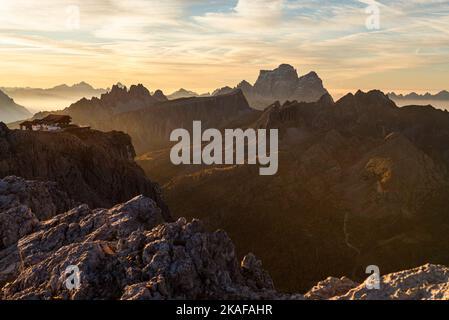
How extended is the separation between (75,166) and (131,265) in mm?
91071

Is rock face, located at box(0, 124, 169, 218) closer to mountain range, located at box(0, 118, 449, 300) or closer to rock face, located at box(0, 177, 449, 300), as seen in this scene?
mountain range, located at box(0, 118, 449, 300)

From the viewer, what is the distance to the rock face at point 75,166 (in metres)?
122

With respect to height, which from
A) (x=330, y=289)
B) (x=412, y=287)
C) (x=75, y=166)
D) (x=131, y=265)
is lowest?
(x=330, y=289)

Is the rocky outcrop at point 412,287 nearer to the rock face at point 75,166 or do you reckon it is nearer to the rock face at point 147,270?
the rock face at point 147,270

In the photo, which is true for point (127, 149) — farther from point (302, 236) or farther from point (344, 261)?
point (344, 261)

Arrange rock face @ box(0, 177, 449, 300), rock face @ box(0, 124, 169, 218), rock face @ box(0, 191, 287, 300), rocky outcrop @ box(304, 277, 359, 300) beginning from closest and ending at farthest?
1. rock face @ box(0, 177, 449, 300)
2. rock face @ box(0, 191, 287, 300)
3. rocky outcrop @ box(304, 277, 359, 300)
4. rock face @ box(0, 124, 169, 218)

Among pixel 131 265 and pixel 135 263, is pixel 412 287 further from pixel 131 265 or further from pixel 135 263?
pixel 131 265

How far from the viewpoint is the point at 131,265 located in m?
46.8

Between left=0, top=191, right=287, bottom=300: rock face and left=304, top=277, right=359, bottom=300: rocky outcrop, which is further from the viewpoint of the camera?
left=304, top=277, right=359, bottom=300: rocky outcrop

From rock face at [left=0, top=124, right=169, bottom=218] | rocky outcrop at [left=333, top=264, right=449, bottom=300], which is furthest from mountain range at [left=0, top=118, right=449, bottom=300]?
rock face at [left=0, top=124, right=169, bottom=218]

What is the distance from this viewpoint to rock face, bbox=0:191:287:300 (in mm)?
44344

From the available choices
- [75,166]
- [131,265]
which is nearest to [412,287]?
[131,265]

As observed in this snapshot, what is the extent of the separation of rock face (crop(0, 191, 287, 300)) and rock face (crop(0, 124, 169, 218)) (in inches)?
2383
